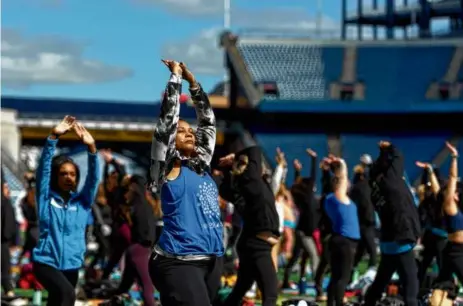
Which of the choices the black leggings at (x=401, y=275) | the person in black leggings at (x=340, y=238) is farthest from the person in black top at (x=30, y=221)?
the black leggings at (x=401, y=275)

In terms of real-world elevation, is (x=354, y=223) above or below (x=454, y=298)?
above

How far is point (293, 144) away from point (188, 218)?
1579 inches

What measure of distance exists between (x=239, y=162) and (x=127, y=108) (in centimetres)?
4528

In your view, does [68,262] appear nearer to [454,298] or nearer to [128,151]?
[454,298]

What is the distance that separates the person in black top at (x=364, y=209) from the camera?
15.3m

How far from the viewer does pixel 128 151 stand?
57.3 m

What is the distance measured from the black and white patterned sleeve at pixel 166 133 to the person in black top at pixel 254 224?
9.97 ft

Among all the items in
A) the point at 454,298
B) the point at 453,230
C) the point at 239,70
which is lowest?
the point at 454,298

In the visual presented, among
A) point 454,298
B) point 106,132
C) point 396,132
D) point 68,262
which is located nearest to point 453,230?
point 454,298

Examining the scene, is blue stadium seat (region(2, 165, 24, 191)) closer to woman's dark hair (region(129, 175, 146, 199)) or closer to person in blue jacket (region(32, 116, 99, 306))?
woman's dark hair (region(129, 175, 146, 199))

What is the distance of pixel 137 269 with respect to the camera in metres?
11.4

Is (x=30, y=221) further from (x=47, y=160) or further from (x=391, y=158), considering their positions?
(x=47, y=160)

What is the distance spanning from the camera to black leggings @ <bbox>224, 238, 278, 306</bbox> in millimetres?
9945

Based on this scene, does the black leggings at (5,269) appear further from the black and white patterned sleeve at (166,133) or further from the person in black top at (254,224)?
the black and white patterned sleeve at (166,133)
